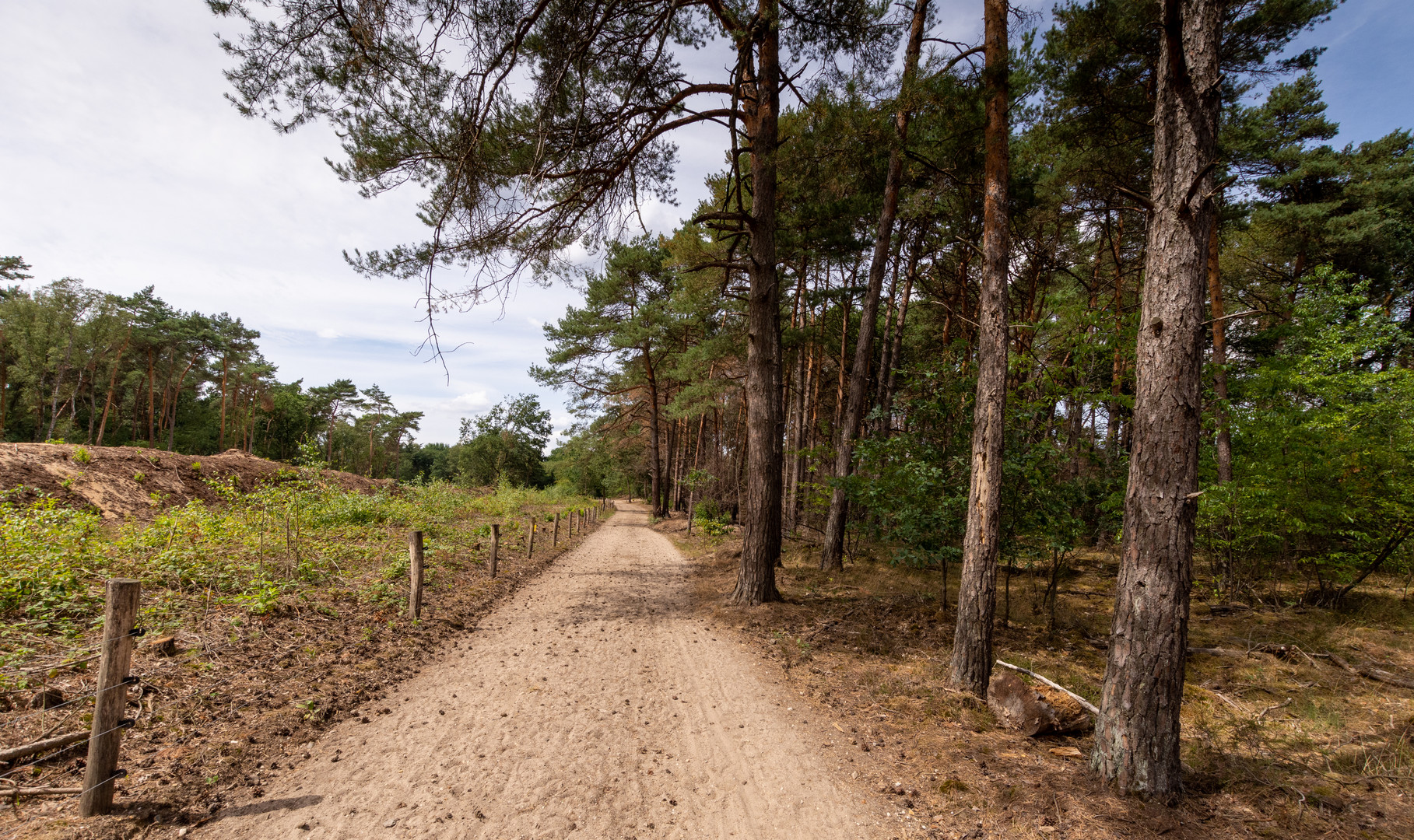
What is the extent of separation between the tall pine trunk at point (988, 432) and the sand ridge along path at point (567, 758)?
1.83 meters

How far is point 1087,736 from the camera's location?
3885 millimetres

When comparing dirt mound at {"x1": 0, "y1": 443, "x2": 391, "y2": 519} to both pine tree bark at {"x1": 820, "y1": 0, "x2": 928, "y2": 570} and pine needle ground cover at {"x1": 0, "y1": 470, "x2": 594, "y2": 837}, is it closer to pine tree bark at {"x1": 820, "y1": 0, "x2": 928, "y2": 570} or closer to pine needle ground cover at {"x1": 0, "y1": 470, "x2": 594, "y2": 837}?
pine needle ground cover at {"x1": 0, "y1": 470, "x2": 594, "y2": 837}

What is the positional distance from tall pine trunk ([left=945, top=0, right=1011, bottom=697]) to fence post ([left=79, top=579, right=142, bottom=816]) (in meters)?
5.79

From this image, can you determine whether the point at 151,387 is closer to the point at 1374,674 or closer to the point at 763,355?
the point at 763,355

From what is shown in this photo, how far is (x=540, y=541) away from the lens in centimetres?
1477

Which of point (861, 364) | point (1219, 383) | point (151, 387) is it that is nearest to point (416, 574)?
point (861, 364)

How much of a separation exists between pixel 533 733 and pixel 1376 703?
769cm

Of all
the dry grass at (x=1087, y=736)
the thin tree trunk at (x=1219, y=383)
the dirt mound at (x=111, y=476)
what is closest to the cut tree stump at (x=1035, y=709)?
the dry grass at (x=1087, y=736)

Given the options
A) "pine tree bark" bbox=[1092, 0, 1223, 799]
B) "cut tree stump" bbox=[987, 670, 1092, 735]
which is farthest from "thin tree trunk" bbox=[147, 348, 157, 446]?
"pine tree bark" bbox=[1092, 0, 1223, 799]

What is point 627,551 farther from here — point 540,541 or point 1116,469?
point 1116,469

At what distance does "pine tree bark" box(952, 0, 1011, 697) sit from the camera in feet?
15.4

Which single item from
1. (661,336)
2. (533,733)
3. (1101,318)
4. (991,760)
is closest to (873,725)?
(991,760)

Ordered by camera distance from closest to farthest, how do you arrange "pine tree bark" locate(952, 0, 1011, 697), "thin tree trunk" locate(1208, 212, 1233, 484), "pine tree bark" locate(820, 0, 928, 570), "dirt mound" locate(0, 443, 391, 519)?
"pine tree bark" locate(952, 0, 1011, 697) → "thin tree trunk" locate(1208, 212, 1233, 484) → "dirt mound" locate(0, 443, 391, 519) → "pine tree bark" locate(820, 0, 928, 570)

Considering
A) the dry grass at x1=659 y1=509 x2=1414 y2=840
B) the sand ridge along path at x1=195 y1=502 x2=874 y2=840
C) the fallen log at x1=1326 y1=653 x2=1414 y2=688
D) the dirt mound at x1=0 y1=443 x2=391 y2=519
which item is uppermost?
the dirt mound at x1=0 y1=443 x2=391 y2=519
